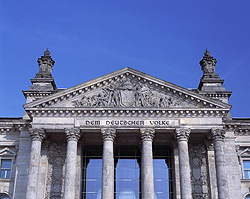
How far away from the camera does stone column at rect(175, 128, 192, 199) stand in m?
33.4

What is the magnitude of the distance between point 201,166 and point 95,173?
9808mm

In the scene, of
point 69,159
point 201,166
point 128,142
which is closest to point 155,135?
point 128,142

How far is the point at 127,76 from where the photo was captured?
125 feet

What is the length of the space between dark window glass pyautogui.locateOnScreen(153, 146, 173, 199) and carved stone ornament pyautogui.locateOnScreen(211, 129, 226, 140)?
523cm

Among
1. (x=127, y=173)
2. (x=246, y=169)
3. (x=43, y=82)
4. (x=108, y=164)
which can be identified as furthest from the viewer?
(x=43, y=82)

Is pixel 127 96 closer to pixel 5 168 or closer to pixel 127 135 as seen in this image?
pixel 127 135

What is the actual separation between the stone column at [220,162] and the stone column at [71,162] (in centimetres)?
1200

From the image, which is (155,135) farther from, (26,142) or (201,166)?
(26,142)

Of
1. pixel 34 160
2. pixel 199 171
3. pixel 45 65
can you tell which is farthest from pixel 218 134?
pixel 45 65

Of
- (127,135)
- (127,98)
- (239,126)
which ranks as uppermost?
(127,98)

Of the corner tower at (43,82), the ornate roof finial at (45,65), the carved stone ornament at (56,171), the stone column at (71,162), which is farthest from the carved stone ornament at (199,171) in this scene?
the ornate roof finial at (45,65)

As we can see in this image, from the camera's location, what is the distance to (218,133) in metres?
35.5

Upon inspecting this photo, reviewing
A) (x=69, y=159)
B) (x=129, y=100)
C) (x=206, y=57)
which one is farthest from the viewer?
(x=206, y=57)

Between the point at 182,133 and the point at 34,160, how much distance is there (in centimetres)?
1290
